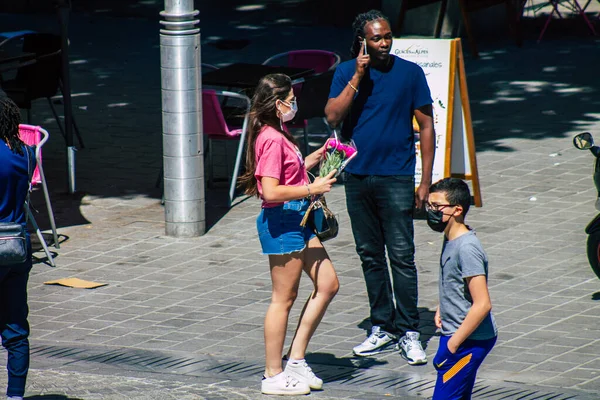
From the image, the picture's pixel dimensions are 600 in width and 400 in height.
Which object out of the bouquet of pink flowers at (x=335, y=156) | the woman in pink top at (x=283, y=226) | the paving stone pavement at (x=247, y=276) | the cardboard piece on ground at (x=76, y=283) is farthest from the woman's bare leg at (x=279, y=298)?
A: the cardboard piece on ground at (x=76, y=283)

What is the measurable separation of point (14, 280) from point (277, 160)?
1.56 m

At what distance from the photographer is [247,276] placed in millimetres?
8375

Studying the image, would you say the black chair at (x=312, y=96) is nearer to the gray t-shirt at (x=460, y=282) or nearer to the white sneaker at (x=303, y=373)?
the white sneaker at (x=303, y=373)

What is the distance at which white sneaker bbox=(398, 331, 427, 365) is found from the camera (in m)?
6.59

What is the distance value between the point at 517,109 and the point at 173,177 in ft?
18.7

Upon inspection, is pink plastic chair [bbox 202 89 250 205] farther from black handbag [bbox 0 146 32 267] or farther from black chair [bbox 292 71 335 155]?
black handbag [bbox 0 146 32 267]

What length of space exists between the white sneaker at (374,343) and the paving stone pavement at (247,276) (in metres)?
0.06

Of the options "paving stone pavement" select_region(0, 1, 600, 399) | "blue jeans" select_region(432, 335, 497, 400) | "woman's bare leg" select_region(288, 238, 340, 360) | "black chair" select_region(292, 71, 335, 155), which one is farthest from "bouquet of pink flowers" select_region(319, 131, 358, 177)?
"black chair" select_region(292, 71, 335, 155)

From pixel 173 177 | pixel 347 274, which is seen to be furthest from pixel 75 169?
pixel 347 274

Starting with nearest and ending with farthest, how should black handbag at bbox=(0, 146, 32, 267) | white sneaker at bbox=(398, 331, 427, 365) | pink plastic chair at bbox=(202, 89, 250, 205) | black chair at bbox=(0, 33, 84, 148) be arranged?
1. black handbag at bbox=(0, 146, 32, 267)
2. white sneaker at bbox=(398, 331, 427, 365)
3. pink plastic chair at bbox=(202, 89, 250, 205)
4. black chair at bbox=(0, 33, 84, 148)

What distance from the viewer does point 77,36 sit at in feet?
62.7

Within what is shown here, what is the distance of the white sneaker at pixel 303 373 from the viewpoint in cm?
620

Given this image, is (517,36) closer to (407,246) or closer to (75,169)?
(75,169)

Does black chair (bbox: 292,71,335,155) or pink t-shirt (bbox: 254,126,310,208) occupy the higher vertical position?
pink t-shirt (bbox: 254,126,310,208)
